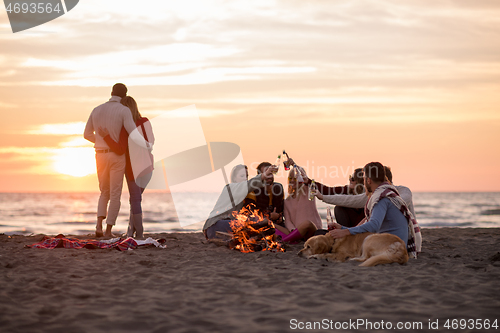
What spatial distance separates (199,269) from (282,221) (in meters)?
3.11

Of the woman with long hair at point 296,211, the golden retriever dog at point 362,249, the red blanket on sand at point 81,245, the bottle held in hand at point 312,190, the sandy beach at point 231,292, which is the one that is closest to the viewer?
the sandy beach at point 231,292

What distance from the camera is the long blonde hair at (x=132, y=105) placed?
7.51 meters

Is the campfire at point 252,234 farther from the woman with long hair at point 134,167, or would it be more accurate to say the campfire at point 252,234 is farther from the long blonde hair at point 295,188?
the woman with long hair at point 134,167

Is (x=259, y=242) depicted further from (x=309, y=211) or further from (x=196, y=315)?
(x=196, y=315)

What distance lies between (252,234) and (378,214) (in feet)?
6.25

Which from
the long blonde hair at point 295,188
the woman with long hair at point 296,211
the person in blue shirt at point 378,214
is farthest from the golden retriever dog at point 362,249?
the long blonde hair at point 295,188

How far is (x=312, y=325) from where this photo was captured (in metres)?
2.98

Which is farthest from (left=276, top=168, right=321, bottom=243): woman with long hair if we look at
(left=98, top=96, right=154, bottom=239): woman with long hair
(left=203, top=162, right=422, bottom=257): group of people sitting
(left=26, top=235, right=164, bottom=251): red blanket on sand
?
(left=26, top=235, right=164, bottom=251): red blanket on sand

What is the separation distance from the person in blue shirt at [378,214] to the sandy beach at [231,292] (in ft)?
1.48

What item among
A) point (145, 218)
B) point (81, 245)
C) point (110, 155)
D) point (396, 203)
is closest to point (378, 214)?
point (396, 203)

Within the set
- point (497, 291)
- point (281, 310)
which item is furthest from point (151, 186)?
point (497, 291)

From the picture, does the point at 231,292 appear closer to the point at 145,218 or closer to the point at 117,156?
the point at 117,156

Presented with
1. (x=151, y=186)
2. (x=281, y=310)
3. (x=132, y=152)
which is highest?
(x=132, y=152)

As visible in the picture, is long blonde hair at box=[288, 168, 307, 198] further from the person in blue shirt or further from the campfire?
the person in blue shirt
